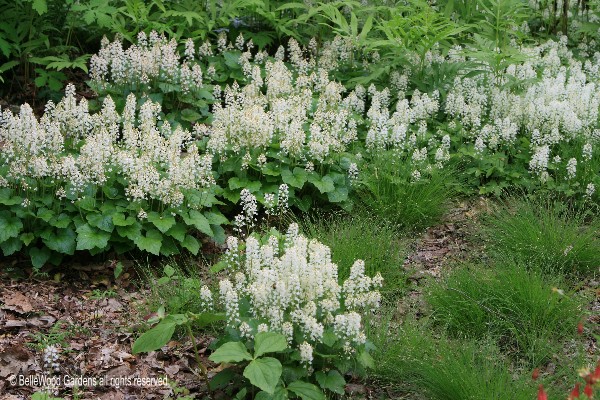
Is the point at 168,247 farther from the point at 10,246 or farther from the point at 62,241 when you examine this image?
the point at 10,246

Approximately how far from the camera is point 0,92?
8430mm

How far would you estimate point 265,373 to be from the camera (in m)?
3.78

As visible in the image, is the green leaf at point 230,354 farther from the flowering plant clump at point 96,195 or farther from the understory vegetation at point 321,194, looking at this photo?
the flowering plant clump at point 96,195

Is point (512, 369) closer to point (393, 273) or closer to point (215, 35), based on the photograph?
point (393, 273)

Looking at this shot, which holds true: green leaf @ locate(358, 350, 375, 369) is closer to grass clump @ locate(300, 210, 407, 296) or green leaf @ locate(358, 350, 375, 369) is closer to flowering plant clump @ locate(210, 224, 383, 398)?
flowering plant clump @ locate(210, 224, 383, 398)

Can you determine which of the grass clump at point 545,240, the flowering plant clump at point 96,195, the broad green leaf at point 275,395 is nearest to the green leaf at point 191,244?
the flowering plant clump at point 96,195

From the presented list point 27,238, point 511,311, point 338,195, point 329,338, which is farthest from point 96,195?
point 511,311

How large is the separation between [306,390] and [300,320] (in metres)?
0.38

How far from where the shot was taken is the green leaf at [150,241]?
5664mm

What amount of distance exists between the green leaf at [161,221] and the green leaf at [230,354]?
197 cm

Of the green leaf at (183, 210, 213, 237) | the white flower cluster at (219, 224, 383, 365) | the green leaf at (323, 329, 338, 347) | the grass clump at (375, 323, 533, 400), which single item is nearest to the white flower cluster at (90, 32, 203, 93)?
the green leaf at (183, 210, 213, 237)

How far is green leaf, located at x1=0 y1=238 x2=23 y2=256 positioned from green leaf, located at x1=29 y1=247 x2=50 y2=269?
109 mm

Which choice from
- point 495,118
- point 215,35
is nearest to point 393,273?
point 495,118

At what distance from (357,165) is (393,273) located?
1.52 meters
